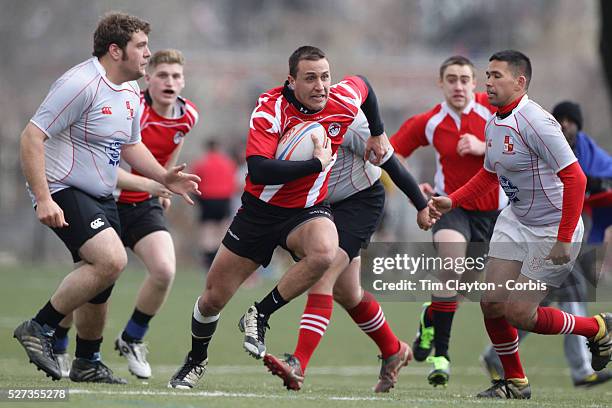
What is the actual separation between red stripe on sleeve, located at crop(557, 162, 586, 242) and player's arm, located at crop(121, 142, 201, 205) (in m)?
2.47

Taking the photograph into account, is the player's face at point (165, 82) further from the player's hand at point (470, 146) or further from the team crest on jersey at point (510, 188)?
the team crest on jersey at point (510, 188)

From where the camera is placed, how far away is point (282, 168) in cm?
774

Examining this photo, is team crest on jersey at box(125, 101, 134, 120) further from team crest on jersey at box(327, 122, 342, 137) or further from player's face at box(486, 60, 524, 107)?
player's face at box(486, 60, 524, 107)

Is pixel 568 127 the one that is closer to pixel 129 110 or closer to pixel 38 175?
pixel 129 110

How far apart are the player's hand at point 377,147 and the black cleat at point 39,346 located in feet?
8.41

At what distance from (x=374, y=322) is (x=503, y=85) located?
2233 mm

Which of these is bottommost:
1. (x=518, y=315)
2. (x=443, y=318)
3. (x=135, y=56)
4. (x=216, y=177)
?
(x=216, y=177)

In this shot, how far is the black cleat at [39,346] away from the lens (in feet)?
25.9

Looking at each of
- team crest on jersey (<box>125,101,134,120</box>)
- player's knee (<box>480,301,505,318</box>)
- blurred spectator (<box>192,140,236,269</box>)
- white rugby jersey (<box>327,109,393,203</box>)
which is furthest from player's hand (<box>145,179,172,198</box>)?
blurred spectator (<box>192,140,236,269</box>)

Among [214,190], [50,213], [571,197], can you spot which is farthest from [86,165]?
[214,190]

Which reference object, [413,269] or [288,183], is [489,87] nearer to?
[288,183]

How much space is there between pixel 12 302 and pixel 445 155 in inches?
333

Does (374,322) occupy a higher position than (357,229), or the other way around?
(357,229)

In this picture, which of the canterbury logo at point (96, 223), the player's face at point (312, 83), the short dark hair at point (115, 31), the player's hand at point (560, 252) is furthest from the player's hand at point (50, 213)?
the player's hand at point (560, 252)
